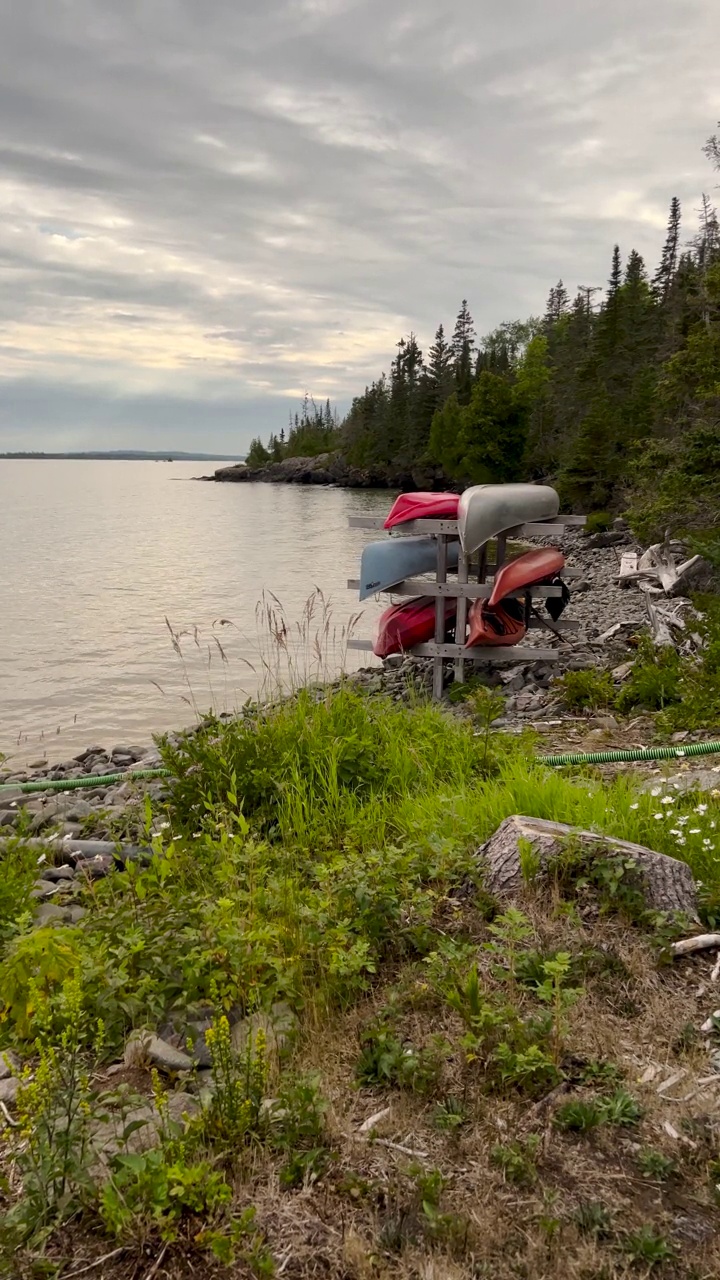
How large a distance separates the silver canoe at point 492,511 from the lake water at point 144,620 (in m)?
2.35

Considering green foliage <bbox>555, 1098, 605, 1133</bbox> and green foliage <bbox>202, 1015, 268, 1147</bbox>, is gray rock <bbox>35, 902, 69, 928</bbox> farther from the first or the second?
green foliage <bbox>555, 1098, 605, 1133</bbox>

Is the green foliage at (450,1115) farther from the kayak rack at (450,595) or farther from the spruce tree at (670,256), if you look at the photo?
the spruce tree at (670,256)

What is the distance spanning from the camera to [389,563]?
11273 mm

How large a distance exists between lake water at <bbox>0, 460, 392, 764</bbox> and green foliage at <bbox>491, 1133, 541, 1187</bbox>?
5076 millimetres

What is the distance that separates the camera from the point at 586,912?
3.60 meters

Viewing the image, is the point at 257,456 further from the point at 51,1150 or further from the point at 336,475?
the point at 51,1150

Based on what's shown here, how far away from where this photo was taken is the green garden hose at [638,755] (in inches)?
256

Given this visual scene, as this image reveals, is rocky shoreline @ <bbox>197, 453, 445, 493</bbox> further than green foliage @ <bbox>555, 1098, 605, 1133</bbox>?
Yes

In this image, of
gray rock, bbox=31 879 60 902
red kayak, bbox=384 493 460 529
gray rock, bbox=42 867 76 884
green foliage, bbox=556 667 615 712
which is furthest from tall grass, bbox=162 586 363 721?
gray rock, bbox=31 879 60 902

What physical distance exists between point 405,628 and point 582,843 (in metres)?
7.42

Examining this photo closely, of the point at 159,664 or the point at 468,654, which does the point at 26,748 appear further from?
the point at 468,654

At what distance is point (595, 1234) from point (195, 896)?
2.33 m

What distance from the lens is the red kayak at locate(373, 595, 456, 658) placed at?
437 inches

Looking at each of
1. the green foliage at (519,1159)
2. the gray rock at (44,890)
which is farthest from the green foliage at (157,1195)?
the gray rock at (44,890)
